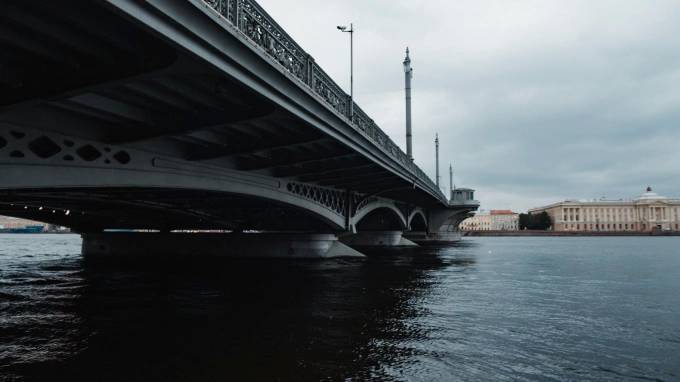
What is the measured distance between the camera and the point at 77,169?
1291 cm

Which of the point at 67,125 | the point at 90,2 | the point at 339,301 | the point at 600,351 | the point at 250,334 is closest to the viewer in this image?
the point at 90,2

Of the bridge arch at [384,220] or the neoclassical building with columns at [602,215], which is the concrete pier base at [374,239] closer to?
the bridge arch at [384,220]

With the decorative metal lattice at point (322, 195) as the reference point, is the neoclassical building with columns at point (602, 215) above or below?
above

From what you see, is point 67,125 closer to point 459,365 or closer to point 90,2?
point 90,2

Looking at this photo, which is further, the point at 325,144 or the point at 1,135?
the point at 325,144

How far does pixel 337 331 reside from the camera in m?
10.5

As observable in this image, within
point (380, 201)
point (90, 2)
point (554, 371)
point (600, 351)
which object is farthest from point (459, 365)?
point (380, 201)

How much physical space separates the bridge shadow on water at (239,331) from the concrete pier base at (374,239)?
44.4 meters

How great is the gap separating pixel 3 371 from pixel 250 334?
4.55 meters

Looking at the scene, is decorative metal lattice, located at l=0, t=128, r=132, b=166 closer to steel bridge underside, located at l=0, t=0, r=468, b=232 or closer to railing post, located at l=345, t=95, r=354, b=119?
steel bridge underside, located at l=0, t=0, r=468, b=232

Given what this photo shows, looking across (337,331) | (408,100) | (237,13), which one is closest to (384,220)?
(408,100)

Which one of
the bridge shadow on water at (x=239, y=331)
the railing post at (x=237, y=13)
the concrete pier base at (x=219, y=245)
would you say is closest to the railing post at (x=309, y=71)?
the railing post at (x=237, y=13)

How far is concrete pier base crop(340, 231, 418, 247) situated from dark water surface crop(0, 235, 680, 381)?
44.4 metres

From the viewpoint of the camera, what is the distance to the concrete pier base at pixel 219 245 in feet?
116
